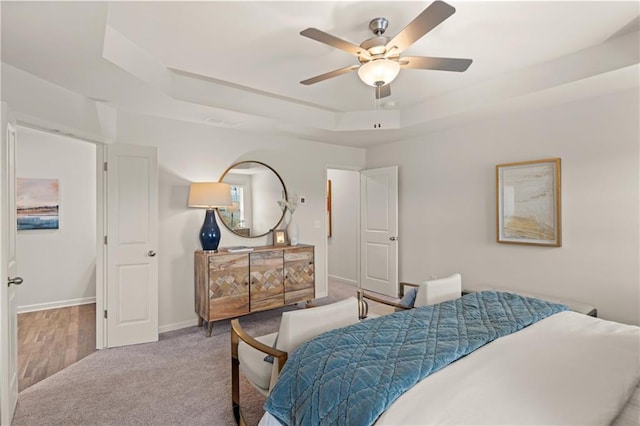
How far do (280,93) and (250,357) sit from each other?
263cm

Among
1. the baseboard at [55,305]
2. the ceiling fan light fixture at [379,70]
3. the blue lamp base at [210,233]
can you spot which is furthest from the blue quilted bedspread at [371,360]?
the baseboard at [55,305]

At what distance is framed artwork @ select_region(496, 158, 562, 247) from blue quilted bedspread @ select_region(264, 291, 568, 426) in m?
1.73

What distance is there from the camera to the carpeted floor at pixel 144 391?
220 centimetres

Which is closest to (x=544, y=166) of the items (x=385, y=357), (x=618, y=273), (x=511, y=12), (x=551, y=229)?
(x=551, y=229)

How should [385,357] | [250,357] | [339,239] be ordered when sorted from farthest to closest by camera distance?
[339,239] → [250,357] → [385,357]

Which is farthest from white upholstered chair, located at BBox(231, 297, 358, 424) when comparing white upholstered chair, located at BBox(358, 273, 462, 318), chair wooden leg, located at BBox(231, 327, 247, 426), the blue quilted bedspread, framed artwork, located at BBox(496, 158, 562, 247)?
framed artwork, located at BBox(496, 158, 562, 247)

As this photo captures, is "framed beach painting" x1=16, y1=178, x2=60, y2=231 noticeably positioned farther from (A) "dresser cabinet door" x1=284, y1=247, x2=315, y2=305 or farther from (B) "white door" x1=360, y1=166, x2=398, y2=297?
(B) "white door" x1=360, y1=166, x2=398, y2=297

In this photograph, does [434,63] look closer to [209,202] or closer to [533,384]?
[533,384]

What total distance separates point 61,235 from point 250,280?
3.05 meters

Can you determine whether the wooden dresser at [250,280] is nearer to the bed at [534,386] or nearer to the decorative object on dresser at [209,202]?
the decorative object on dresser at [209,202]

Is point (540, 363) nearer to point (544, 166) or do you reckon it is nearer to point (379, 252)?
point (544, 166)

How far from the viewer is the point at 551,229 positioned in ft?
11.3

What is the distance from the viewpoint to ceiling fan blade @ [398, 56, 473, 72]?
7.00 ft

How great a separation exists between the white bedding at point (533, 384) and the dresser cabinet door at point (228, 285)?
2.16m
